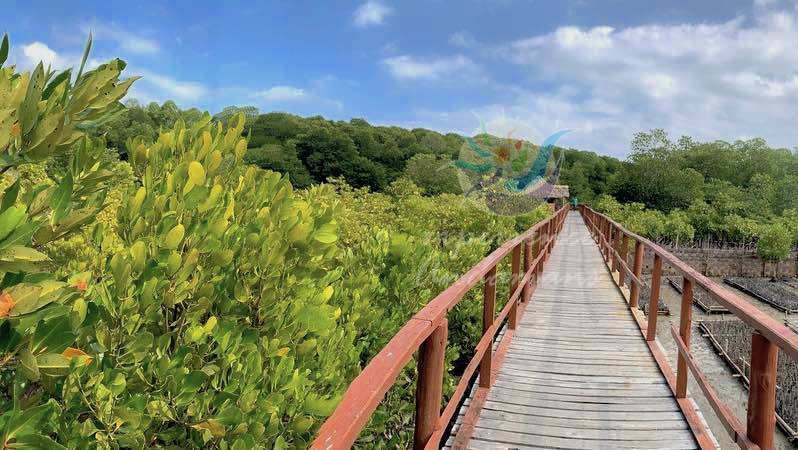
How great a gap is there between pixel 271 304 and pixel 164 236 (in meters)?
0.49

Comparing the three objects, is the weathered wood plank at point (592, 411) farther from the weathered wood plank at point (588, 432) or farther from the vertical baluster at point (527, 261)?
the vertical baluster at point (527, 261)

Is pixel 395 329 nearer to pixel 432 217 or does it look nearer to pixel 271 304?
pixel 271 304

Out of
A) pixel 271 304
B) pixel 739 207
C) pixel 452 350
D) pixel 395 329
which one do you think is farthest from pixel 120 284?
pixel 739 207

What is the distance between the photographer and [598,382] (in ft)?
13.4

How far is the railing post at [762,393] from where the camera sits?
213cm

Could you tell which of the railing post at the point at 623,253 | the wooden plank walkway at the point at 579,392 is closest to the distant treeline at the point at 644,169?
the railing post at the point at 623,253

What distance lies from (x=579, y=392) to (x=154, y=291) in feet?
11.0

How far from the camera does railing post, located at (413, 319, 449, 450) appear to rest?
190cm

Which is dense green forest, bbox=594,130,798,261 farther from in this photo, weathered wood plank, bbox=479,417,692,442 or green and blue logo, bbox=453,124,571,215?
weathered wood plank, bbox=479,417,692,442

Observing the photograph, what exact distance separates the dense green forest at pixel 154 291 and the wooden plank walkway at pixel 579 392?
56.9 inches

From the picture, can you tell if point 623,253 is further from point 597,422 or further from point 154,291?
point 154,291

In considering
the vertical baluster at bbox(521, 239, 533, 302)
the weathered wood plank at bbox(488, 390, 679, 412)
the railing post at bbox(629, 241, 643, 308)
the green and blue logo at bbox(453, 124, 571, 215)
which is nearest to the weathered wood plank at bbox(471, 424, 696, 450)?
the weathered wood plank at bbox(488, 390, 679, 412)

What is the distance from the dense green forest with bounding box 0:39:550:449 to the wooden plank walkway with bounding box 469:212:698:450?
145cm

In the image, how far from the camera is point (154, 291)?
4.63 feet
